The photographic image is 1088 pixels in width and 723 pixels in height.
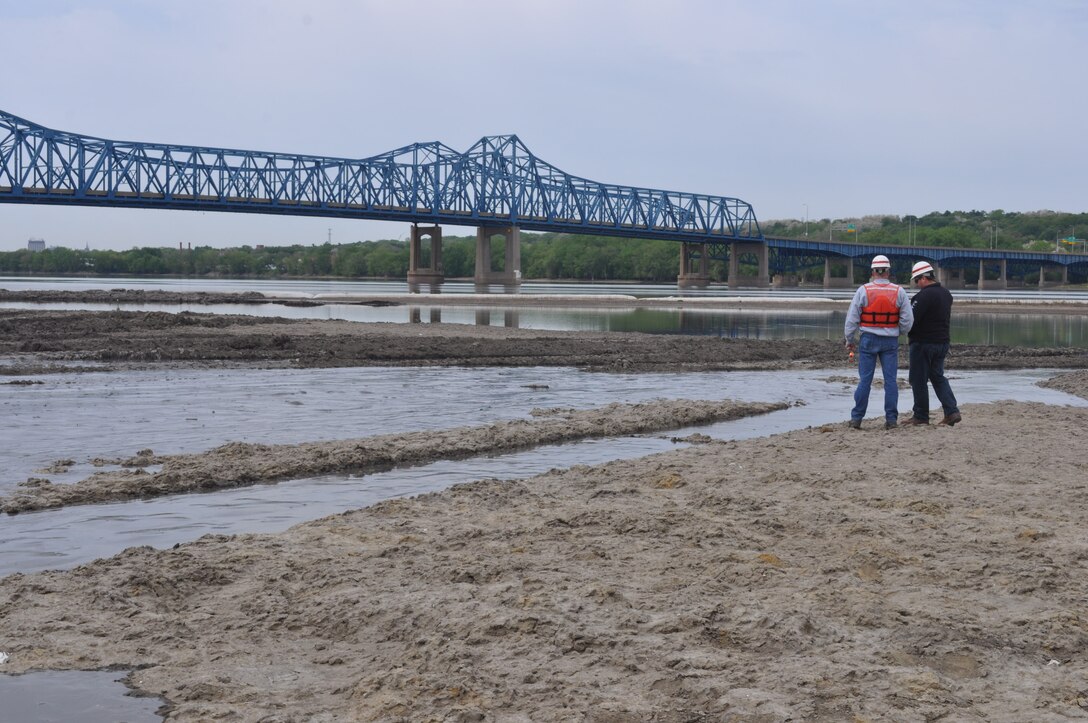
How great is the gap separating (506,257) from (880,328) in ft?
418

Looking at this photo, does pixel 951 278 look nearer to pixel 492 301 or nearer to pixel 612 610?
pixel 492 301

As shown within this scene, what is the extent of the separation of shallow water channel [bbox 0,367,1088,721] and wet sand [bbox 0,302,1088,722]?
64 cm

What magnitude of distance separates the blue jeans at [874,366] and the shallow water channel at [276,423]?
143cm

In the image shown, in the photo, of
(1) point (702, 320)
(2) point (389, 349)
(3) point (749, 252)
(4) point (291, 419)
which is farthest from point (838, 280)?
(4) point (291, 419)

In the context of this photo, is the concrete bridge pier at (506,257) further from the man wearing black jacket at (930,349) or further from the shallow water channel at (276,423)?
the man wearing black jacket at (930,349)

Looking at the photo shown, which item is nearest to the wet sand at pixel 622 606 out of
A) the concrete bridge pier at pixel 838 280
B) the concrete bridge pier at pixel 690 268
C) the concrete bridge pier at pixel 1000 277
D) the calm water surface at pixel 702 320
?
the calm water surface at pixel 702 320

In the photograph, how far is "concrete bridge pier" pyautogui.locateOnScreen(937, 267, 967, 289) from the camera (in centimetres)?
15875

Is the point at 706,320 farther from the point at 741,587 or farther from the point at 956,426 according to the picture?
the point at 741,587

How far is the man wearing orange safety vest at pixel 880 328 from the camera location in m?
12.8

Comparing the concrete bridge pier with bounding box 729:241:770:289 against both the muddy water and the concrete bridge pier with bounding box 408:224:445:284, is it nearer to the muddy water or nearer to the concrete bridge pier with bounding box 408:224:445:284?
the concrete bridge pier with bounding box 408:224:445:284

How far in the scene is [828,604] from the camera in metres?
6.00

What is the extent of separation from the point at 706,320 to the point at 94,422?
37238 millimetres

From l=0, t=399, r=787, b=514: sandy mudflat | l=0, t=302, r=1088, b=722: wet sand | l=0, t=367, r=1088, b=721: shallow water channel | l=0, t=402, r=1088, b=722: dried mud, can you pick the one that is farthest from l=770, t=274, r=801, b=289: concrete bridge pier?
l=0, t=402, r=1088, b=722: dried mud

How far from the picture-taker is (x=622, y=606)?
600 centimetres
